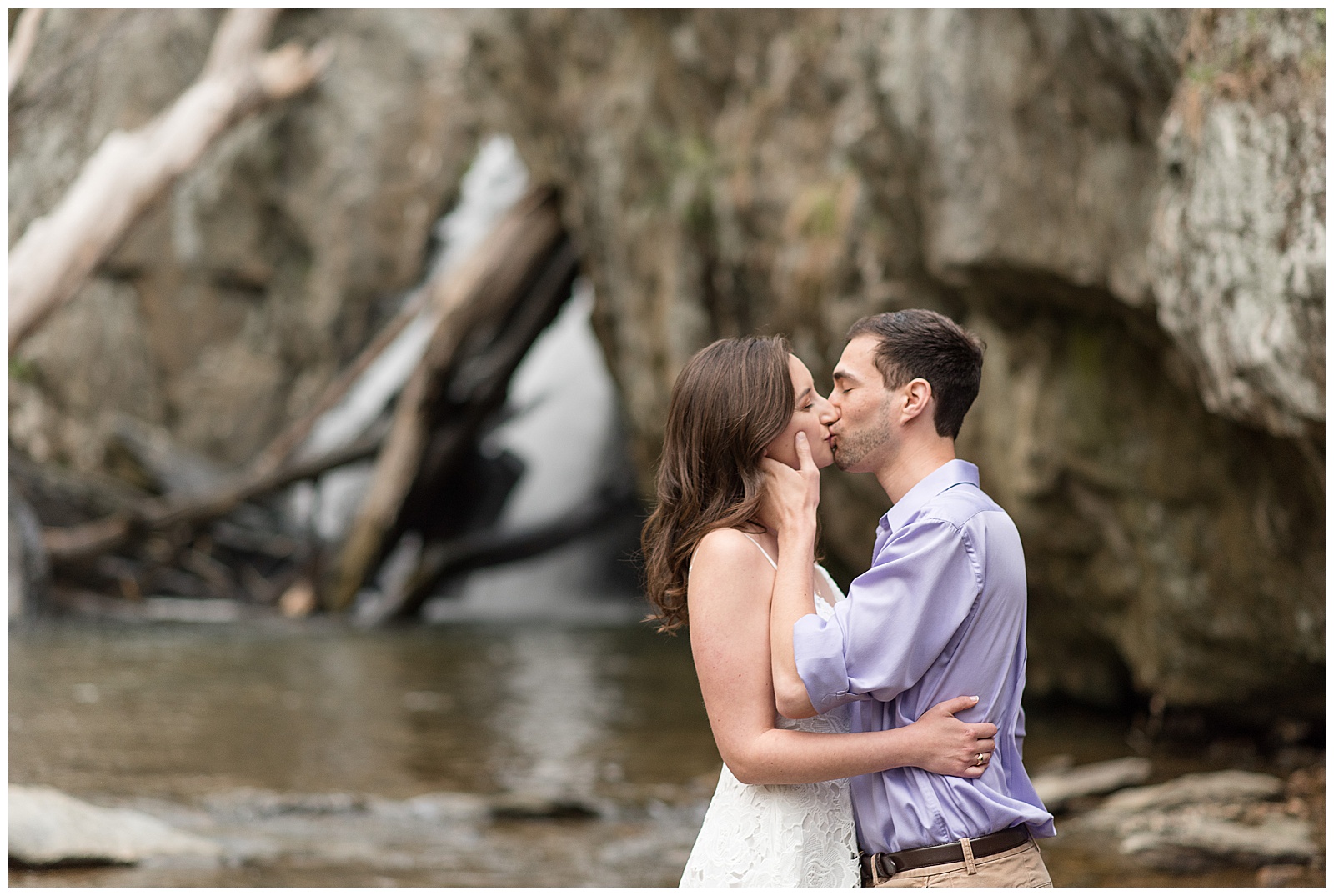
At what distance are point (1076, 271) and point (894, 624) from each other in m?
3.98

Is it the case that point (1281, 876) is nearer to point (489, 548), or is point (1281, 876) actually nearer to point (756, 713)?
point (756, 713)

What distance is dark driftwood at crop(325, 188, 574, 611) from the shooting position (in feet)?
43.6

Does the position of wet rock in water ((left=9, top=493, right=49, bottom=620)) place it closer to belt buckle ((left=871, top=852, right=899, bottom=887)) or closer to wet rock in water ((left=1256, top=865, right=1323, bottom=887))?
wet rock in water ((left=1256, top=865, right=1323, bottom=887))

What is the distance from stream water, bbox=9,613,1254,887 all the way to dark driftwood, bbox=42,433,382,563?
58.0 inches

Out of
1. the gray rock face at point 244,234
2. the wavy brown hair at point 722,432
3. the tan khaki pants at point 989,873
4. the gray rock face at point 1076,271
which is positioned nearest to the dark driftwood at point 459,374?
the gray rock face at point 1076,271

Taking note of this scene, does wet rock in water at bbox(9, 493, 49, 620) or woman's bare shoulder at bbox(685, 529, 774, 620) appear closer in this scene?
woman's bare shoulder at bbox(685, 529, 774, 620)

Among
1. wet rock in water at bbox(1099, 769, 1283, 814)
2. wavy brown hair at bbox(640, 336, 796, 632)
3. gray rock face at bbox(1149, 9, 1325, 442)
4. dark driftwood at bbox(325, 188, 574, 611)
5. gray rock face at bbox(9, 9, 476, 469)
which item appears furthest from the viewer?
gray rock face at bbox(9, 9, 476, 469)

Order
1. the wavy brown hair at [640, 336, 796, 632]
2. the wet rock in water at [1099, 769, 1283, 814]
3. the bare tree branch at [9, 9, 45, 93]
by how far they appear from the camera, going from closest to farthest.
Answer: the wavy brown hair at [640, 336, 796, 632]
the wet rock in water at [1099, 769, 1283, 814]
the bare tree branch at [9, 9, 45, 93]

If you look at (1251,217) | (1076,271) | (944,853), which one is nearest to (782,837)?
(944,853)

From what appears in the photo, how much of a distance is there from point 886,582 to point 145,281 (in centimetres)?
1874

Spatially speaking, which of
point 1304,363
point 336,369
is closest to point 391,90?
point 336,369

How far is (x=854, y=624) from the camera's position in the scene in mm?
2029

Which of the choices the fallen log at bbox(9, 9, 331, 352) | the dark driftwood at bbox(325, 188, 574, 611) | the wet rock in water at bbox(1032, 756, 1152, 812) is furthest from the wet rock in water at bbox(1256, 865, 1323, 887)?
the dark driftwood at bbox(325, 188, 574, 611)

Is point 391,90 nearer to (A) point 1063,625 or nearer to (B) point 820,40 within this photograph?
(B) point 820,40
